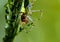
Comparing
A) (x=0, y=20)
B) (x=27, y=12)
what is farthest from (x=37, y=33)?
(x=27, y=12)

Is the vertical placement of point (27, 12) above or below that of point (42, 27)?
above

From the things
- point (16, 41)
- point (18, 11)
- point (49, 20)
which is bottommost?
point (16, 41)

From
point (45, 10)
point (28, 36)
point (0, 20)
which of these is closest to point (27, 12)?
point (0, 20)

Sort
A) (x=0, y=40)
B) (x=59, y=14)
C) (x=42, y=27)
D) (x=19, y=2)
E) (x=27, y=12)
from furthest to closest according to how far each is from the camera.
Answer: (x=59, y=14), (x=42, y=27), (x=0, y=40), (x=27, y=12), (x=19, y=2)

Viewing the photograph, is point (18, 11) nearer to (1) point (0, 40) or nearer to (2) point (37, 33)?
(1) point (0, 40)

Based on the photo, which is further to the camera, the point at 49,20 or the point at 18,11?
the point at 49,20

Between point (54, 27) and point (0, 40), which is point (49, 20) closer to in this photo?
point (54, 27)

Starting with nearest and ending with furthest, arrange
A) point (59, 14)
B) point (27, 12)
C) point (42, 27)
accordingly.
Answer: point (27, 12) < point (42, 27) < point (59, 14)

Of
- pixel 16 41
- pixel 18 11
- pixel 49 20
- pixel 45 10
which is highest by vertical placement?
pixel 18 11

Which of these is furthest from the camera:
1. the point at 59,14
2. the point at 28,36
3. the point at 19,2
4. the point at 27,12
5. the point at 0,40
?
the point at 59,14
